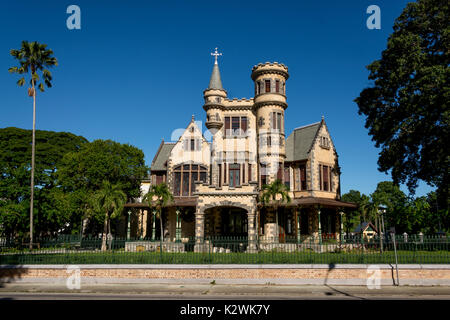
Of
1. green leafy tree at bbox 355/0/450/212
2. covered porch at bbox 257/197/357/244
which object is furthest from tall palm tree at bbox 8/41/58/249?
green leafy tree at bbox 355/0/450/212

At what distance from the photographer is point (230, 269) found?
14.9m

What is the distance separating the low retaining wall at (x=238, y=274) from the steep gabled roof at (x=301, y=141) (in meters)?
18.3

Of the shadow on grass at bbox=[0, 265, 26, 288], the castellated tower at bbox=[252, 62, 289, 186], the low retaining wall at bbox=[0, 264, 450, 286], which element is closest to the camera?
the low retaining wall at bbox=[0, 264, 450, 286]

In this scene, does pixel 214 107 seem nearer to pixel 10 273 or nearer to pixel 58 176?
pixel 58 176

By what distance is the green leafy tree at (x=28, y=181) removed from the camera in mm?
28969

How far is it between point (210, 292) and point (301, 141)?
2420 cm

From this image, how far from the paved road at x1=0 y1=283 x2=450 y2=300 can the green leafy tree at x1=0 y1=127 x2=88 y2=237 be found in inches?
663

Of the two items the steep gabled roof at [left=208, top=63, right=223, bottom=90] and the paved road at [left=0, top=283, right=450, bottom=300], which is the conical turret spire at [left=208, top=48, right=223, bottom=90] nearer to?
the steep gabled roof at [left=208, top=63, right=223, bottom=90]

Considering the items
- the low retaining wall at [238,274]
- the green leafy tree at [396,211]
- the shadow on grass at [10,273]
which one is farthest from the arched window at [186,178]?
the green leafy tree at [396,211]

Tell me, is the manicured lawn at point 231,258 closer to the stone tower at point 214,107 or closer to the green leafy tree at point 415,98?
the green leafy tree at point 415,98

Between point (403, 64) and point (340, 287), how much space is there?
1952 cm

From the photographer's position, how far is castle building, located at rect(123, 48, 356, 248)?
31.0 m

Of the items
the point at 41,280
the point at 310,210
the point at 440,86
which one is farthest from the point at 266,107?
the point at 41,280

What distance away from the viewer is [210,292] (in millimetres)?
13219
